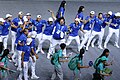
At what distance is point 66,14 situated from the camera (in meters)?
19.8

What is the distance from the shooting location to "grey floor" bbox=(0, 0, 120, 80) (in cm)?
1241

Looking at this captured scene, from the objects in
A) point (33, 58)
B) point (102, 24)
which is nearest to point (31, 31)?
point (33, 58)

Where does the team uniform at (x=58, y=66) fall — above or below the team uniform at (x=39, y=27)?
below

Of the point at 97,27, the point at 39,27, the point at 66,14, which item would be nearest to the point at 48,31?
the point at 39,27

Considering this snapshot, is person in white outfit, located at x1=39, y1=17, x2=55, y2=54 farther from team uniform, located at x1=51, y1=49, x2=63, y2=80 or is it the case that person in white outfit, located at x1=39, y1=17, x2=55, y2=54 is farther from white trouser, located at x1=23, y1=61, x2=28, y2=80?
white trouser, located at x1=23, y1=61, x2=28, y2=80

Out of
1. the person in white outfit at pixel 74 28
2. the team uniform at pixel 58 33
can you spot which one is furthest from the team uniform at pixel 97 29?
the team uniform at pixel 58 33

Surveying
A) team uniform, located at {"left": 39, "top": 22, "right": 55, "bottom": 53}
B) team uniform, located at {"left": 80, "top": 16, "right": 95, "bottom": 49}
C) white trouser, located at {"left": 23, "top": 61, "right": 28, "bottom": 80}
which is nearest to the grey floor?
team uniform, located at {"left": 80, "top": 16, "right": 95, "bottom": 49}

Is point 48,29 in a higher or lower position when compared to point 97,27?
lower

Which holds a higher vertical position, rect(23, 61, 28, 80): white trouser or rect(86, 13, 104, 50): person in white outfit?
rect(86, 13, 104, 50): person in white outfit

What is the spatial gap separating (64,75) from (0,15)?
7.62 meters

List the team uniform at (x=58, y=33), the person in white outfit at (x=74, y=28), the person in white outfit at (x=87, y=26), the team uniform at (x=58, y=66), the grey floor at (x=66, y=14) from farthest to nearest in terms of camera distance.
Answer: the person in white outfit at (x=87, y=26) → the person in white outfit at (x=74, y=28) → the team uniform at (x=58, y=33) → the grey floor at (x=66, y=14) → the team uniform at (x=58, y=66)

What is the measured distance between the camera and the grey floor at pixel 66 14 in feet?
40.7

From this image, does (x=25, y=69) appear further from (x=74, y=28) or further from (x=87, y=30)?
(x=87, y=30)

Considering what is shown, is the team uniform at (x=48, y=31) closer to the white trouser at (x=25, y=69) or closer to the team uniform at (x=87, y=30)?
the team uniform at (x=87, y=30)
